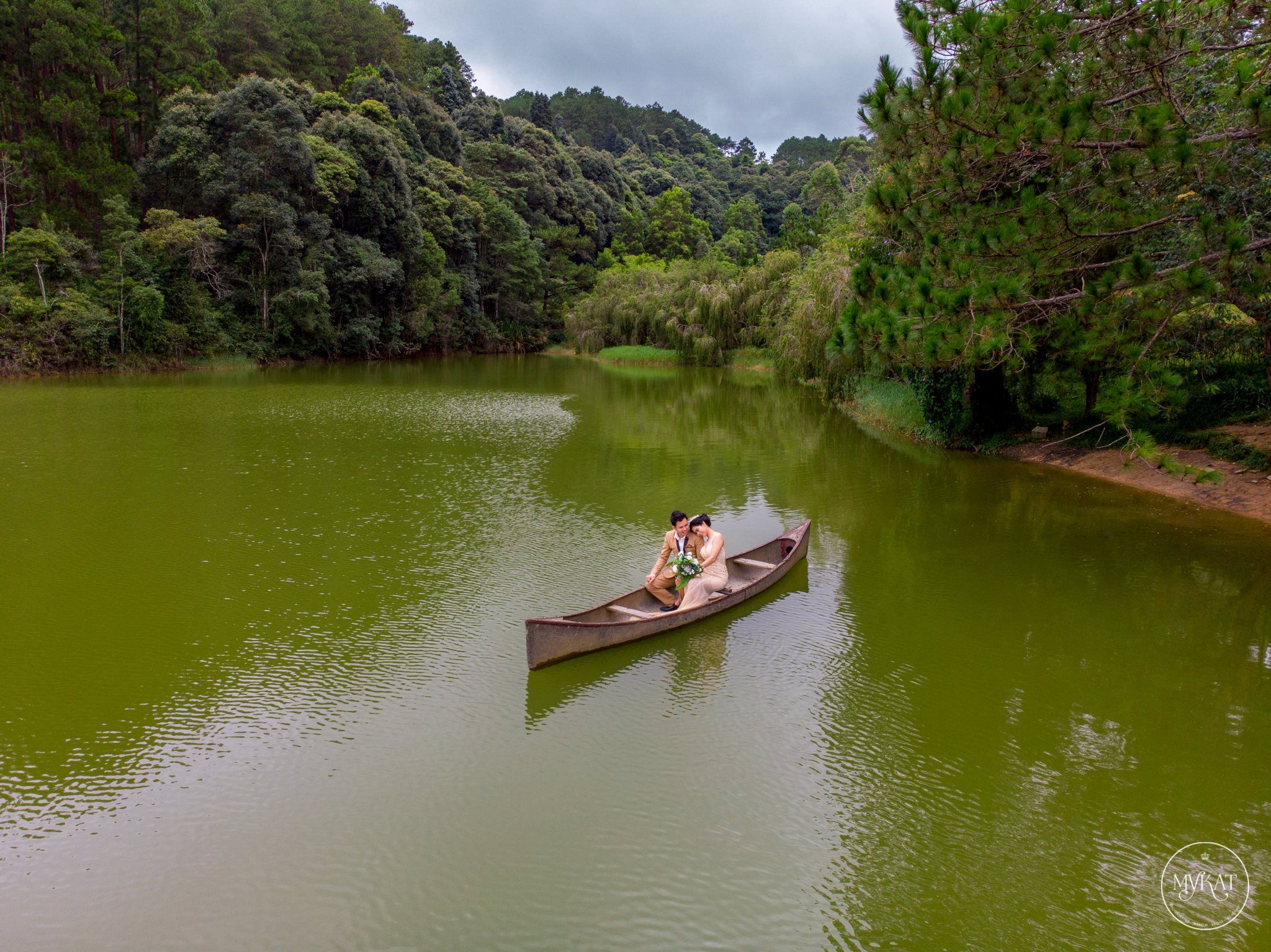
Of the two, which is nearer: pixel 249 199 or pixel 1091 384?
pixel 1091 384

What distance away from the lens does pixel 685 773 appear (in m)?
5.05

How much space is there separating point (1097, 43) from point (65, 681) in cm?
1044

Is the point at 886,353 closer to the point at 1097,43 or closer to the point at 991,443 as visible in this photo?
the point at 1097,43

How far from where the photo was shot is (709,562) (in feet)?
24.9

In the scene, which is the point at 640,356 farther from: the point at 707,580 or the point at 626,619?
the point at 626,619

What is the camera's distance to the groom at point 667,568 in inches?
296

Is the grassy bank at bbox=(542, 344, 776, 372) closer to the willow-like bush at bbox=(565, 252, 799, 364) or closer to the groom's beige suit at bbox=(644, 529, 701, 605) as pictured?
the willow-like bush at bbox=(565, 252, 799, 364)

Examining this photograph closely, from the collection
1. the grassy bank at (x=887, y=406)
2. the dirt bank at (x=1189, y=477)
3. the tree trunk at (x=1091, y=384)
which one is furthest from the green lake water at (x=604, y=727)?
the grassy bank at (x=887, y=406)

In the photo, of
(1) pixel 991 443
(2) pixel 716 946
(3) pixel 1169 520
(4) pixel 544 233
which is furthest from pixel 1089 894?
(4) pixel 544 233

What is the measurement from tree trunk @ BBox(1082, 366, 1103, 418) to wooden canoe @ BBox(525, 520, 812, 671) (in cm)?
889

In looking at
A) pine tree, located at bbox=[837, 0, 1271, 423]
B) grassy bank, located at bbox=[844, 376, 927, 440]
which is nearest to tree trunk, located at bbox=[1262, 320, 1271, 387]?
pine tree, located at bbox=[837, 0, 1271, 423]

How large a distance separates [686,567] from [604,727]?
2.10 metres

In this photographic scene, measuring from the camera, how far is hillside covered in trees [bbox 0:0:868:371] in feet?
95.0

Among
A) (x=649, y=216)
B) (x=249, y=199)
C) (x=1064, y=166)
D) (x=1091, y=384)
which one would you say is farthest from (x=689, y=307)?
(x=649, y=216)
